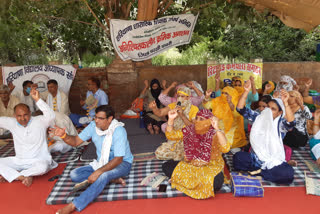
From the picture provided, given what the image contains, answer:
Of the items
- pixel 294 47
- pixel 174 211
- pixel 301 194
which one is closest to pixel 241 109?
pixel 301 194

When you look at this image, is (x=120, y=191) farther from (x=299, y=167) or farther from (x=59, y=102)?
(x=59, y=102)

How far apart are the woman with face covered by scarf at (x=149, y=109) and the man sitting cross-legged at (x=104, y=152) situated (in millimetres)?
1823

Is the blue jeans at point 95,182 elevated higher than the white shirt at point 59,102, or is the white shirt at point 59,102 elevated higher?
the white shirt at point 59,102

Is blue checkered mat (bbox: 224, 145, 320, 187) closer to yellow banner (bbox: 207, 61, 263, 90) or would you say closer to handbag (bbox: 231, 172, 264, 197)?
handbag (bbox: 231, 172, 264, 197)

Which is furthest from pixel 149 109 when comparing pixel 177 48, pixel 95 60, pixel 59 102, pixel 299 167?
pixel 95 60

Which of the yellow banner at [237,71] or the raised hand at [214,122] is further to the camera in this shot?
the yellow banner at [237,71]

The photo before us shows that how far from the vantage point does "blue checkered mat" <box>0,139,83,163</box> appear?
15.3 feet

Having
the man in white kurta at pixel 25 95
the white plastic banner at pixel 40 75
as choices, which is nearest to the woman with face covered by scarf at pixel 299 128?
the white plastic banner at pixel 40 75

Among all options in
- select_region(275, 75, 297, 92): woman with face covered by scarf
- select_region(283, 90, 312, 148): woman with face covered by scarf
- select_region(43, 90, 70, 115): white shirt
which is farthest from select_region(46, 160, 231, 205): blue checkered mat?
select_region(275, 75, 297, 92): woman with face covered by scarf

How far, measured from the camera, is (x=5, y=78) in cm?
663

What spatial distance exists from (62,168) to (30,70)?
3.28m

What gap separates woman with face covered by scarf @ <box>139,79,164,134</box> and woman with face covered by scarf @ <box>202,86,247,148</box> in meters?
1.24

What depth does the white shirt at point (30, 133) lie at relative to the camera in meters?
3.99

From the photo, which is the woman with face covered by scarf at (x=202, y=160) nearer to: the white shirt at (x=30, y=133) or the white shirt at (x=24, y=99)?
the white shirt at (x=30, y=133)
